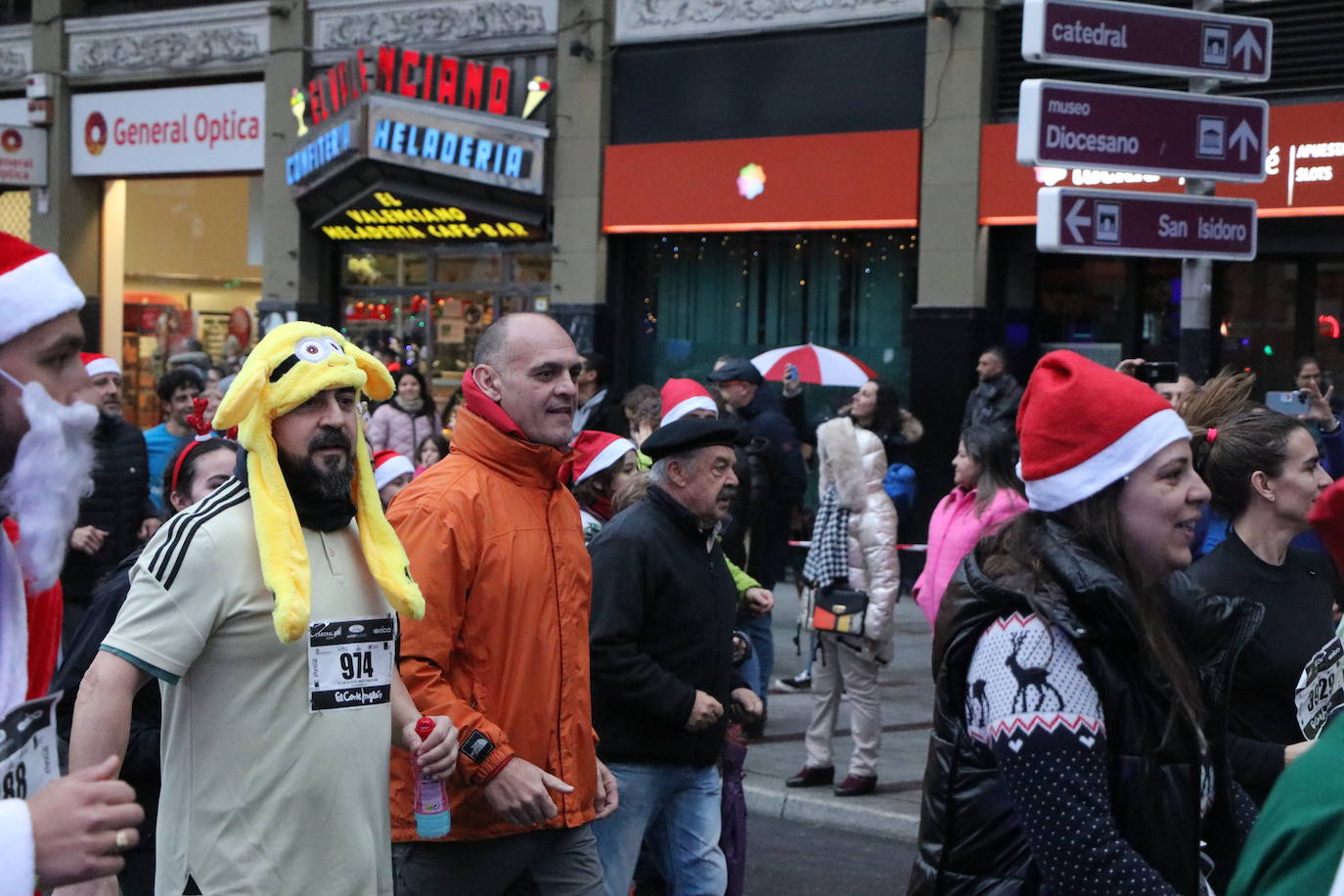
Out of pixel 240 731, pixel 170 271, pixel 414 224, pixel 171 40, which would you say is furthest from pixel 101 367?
pixel 170 271

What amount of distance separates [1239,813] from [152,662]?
7.23 feet

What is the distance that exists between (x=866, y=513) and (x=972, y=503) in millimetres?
1117

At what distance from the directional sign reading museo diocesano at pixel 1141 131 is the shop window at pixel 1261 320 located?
616cm

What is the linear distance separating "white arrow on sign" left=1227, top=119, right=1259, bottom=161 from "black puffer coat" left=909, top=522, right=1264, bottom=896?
16.1 ft

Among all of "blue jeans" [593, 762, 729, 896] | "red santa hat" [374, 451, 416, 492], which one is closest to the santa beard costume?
"blue jeans" [593, 762, 729, 896]

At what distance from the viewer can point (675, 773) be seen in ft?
17.6

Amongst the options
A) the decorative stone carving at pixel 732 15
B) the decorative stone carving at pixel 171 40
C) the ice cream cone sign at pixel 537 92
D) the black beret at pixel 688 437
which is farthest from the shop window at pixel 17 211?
the black beret at pixel 688 437

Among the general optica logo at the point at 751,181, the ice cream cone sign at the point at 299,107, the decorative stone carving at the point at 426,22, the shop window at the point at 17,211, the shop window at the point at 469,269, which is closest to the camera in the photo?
the general optica logo at the point at 751,181

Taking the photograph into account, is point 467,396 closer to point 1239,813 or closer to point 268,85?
point 1239,813

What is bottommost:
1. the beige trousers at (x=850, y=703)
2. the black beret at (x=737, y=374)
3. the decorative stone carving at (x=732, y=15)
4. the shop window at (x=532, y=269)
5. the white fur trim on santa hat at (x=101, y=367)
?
the beige trousers at (x=850, y=703)

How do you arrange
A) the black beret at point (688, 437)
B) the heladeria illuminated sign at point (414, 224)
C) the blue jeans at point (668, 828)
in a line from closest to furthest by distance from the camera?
1. the blue jeans at point (668, 828)
2. the black beret at point (688, 437)
3. the heladeria illuminated sign at point (414, 224)

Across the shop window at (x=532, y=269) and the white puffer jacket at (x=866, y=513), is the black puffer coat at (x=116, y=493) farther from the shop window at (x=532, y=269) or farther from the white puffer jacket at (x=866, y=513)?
the shop window at (x=532, y=269)

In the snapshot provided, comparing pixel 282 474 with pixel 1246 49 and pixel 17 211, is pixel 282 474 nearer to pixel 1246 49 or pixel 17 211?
pixel 1246 49

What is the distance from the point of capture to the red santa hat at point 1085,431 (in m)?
3.18
